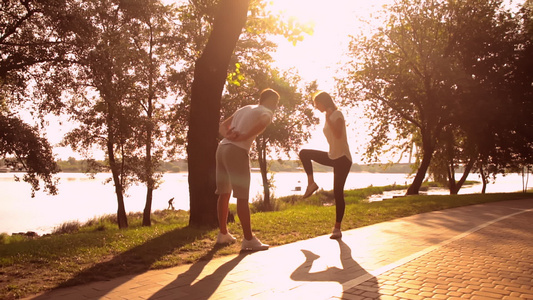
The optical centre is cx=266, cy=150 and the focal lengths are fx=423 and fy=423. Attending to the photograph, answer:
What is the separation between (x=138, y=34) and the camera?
21109 millimetres

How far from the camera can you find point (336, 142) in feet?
20.8

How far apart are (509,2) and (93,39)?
2189 cm

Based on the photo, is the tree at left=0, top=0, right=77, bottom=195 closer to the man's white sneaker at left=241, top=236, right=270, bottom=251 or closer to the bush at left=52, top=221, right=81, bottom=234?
the bush at left=52, top=221, right=81, bottom=234

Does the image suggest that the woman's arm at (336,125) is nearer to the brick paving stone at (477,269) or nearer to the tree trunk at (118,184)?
the brick paving stone at (477,269)

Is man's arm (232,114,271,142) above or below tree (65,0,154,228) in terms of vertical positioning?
below

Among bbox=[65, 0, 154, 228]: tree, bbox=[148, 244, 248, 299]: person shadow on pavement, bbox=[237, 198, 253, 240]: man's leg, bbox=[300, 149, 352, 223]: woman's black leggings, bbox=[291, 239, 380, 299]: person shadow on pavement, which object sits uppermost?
bbox=[65, 0, 154, 228]: tree

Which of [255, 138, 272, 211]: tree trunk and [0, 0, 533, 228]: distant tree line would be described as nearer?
[0, 0, 533, 228]: distant tree line

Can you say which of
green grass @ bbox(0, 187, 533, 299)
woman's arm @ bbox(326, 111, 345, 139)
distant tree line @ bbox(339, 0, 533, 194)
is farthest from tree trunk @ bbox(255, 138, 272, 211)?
woman's arm @ bbox(326, 111, 345, 139)

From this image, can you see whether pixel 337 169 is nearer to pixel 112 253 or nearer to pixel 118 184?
pixel 112 253

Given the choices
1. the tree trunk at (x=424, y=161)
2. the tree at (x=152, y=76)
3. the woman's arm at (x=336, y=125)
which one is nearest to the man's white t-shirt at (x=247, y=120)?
the woman's arm at (x=336, y=125)

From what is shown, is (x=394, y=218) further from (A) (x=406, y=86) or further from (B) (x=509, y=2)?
(B) (x=509, y=2)

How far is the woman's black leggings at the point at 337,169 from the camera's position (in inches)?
249

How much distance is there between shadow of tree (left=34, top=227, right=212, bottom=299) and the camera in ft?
12.8

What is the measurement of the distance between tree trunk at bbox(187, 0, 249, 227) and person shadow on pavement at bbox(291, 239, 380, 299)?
9.34 ft
